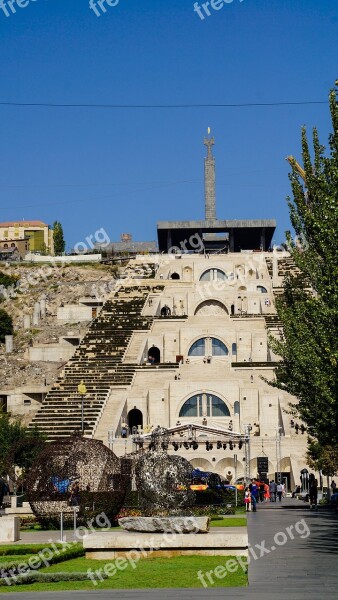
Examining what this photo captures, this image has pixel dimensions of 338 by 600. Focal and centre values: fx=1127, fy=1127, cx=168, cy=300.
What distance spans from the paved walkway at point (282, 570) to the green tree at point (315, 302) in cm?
393

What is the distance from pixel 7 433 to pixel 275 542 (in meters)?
32.2

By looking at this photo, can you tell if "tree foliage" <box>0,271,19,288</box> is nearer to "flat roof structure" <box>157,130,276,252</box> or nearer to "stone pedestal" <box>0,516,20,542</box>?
"flat roof structure" <box>157,130,276,252</box>

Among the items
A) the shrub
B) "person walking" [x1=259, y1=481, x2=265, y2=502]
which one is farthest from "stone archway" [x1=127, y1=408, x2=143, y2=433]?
the shrub

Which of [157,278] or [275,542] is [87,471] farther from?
[157,278]

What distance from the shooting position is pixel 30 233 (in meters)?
161

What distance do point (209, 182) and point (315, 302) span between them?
89262 mm

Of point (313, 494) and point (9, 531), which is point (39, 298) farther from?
point (9, 531)

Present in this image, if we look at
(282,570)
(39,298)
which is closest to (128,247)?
(39,298)

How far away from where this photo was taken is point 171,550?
20.8m

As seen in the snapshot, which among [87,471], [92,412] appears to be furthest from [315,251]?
[92,412]

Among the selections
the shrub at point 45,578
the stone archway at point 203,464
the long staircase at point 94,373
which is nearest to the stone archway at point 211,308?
the long staircase at point 94,373

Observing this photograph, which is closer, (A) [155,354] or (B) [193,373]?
(B) [193,373]

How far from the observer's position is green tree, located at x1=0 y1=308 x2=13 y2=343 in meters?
92.8

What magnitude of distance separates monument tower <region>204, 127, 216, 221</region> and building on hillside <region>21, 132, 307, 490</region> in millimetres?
20439
